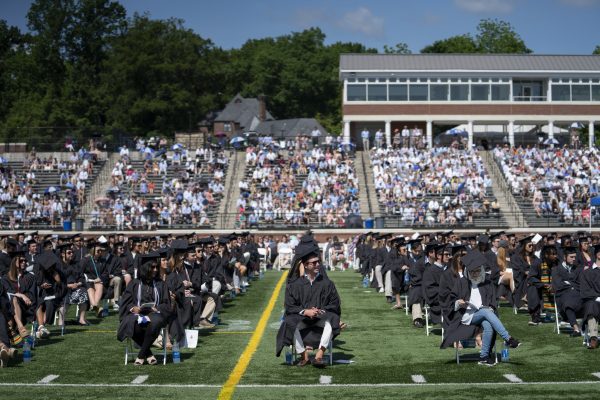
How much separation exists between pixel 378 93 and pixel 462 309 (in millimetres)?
54214

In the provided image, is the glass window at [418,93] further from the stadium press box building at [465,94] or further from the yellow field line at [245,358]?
the yellow field line at [245,358]

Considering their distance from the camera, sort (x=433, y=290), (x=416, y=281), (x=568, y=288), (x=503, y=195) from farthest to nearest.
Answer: (x=503, y=195), (x=416, y=281), (x=433, y=290), (x=568, y=288)

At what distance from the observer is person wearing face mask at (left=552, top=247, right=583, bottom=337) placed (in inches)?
710

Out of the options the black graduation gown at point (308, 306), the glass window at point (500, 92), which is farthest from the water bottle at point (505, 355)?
the glass window at point (500, 92)

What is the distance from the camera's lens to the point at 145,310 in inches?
628

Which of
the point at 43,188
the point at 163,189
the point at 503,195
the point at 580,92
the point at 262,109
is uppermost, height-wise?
the point at 262,109

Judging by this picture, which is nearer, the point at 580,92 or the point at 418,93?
the point at 418,93

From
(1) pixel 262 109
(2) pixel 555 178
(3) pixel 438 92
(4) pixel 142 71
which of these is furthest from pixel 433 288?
(1) pixel 262 109

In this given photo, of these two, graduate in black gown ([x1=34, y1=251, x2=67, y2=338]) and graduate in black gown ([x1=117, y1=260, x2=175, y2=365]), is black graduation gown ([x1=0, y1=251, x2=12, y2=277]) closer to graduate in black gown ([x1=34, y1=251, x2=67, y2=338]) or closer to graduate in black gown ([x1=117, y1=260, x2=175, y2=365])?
graduate in black gown ([x1=34, y1=251, x2=67, y2=338])

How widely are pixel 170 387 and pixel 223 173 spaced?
44.3 metres

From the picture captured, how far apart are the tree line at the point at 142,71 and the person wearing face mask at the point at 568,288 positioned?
50238 millimetres

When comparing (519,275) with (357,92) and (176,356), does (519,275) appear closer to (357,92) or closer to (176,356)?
(176,356)

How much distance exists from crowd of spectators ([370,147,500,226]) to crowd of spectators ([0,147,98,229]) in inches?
616

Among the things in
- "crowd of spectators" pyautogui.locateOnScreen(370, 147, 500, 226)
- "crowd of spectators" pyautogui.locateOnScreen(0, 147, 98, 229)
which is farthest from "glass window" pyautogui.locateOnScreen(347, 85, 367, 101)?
"crowd of spectators" pyautogui.locateOnScreen(0, 147, 98, 229)
